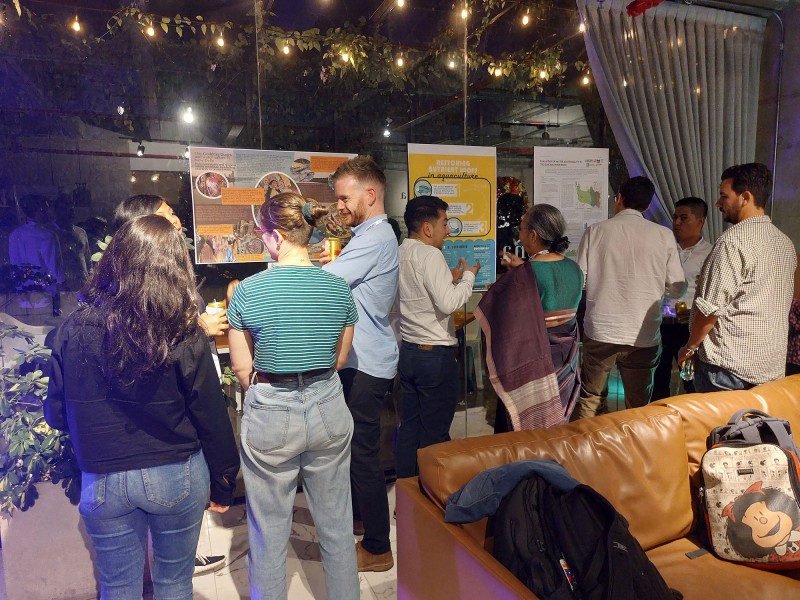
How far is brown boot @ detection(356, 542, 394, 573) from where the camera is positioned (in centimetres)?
257

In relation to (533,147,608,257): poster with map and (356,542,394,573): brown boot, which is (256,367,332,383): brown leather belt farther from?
(533,147,608,257): poster with map

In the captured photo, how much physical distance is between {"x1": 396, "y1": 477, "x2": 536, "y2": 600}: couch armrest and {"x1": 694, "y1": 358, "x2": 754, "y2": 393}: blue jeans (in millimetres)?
1803

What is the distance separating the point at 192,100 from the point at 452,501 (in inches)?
94.9

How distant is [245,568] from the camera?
8.52ft

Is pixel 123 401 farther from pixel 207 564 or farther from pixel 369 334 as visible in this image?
pixel 207 564

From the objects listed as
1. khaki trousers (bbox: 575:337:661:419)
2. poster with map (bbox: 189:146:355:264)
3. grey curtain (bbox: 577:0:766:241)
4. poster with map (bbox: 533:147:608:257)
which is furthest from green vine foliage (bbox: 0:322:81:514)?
grey curtain (bbox: 577:0:766:241)

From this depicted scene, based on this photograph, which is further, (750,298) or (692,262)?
(692,262)

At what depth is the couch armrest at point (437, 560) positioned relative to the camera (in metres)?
1.36

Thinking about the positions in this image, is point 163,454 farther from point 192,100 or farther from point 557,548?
point 192,100

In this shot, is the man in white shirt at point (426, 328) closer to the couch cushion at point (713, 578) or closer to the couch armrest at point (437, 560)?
the couch armrest at point (437, 560)

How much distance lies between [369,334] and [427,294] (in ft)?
1.61

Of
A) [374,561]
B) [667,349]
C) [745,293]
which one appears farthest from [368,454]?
[667,349]

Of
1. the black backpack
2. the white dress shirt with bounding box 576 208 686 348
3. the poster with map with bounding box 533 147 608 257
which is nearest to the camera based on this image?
the black backpack

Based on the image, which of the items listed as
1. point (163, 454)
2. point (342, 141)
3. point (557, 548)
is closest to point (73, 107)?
point (342, 141)
